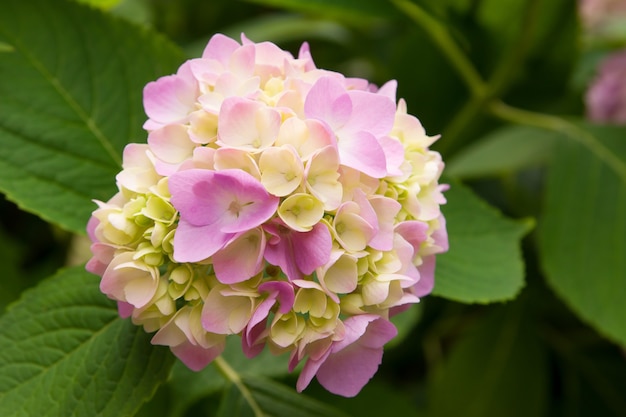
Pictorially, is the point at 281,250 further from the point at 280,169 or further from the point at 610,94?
the point at 610,94

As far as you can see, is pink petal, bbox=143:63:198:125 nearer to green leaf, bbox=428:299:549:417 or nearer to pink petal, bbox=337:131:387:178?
pink petal, bbox=337:131:387:178

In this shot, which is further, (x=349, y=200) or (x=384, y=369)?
(x=384, y=369)

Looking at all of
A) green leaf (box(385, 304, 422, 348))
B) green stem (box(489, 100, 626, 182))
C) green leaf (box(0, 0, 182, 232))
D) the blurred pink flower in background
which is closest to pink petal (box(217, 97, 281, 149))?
green leaf (box(0, 0, 182, 232))

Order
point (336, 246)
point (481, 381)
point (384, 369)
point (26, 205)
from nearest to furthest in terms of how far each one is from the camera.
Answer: point (336, 246)
point (26, 205)
point (481, 381)
point (384, 369)

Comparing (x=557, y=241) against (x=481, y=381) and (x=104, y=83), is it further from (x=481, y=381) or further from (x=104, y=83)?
(x=104, y=83)

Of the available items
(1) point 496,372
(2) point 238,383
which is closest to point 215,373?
(2) point 238,383

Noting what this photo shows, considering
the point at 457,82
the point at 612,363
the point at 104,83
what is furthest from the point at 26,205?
the point at 612,363
